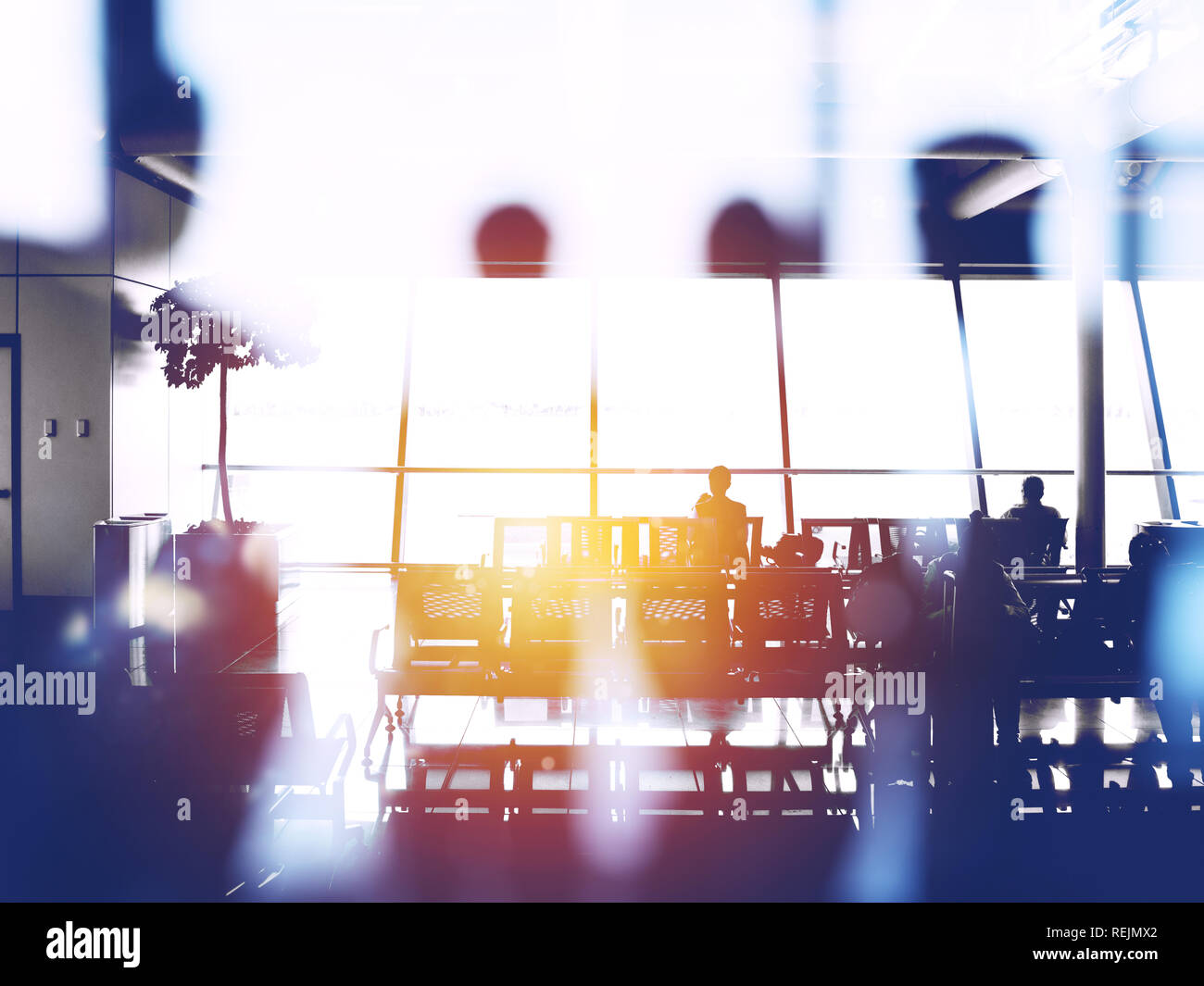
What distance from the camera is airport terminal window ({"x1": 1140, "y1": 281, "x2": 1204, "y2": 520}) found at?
858 cm

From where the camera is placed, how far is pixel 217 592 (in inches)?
231

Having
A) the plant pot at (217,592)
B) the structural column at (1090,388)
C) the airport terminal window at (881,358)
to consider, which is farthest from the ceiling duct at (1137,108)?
the plant pot at (217,592)

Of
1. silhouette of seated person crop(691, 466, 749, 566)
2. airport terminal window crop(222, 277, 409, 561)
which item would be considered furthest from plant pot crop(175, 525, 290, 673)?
silhouette of seated person crop(691, 466, 749, 566)

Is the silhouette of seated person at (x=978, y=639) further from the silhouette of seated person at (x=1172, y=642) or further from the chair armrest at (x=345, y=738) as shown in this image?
the chair armrest at (x=345, y=738)

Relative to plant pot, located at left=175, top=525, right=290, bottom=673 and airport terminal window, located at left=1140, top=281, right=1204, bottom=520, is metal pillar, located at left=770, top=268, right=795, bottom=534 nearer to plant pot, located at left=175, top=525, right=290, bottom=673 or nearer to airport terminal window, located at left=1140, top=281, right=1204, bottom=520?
airport terminal window, located at left=1140, top=281, right=1204, bottom=520

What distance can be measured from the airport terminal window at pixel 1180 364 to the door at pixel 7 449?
10733 millimetres

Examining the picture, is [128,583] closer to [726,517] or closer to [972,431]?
[726,517]

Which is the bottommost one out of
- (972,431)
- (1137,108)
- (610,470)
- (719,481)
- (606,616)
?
(606,616)

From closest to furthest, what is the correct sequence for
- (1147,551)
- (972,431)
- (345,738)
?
(345,738) → (1147,551) → (972,431)

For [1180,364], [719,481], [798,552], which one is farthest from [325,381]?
[1180,364]

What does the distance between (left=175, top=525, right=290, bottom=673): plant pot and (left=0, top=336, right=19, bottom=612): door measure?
1864mm

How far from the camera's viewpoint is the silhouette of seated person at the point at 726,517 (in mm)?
5230

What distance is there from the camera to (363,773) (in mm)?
3686

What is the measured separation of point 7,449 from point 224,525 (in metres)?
2.22
